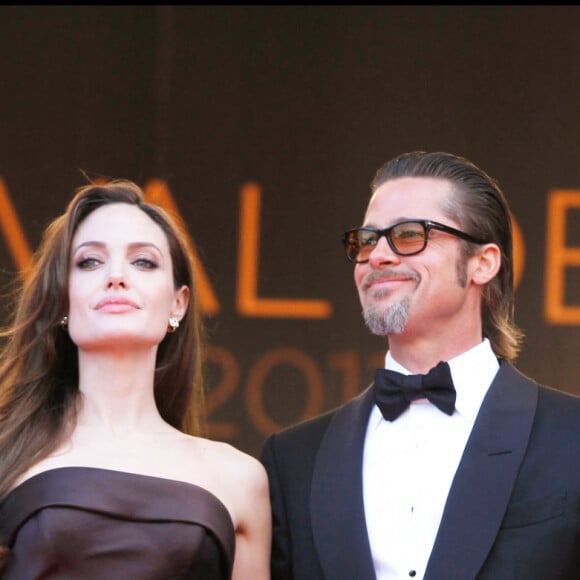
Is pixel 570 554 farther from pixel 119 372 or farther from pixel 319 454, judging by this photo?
pixel 119 372

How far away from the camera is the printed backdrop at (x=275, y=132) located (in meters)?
6.08

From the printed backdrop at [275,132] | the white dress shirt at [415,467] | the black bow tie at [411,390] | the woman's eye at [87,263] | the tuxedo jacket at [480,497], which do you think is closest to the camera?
the tuxedo jacket at [480,497]

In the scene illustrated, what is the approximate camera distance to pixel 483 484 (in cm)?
367

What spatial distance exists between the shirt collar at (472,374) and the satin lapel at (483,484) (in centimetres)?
4

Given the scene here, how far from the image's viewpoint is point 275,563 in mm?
3957

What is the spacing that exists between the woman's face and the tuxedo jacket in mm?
526

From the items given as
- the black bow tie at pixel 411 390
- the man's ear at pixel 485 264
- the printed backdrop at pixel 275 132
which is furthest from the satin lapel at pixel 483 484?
the printed backdrop at pixel 275 132

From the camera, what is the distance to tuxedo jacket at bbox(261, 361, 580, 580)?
11.8ft

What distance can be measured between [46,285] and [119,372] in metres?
0.32

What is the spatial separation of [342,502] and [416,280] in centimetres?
65

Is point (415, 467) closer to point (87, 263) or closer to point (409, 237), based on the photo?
point (409, 237)

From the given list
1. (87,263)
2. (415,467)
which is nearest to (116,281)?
(87,263)

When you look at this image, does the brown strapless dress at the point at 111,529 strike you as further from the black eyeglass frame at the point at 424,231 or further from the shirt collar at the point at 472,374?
the black eyeglass frame at the point at 424,231

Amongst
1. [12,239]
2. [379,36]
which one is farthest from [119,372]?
[379,36]
